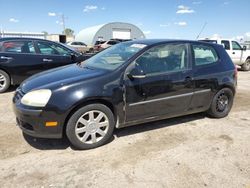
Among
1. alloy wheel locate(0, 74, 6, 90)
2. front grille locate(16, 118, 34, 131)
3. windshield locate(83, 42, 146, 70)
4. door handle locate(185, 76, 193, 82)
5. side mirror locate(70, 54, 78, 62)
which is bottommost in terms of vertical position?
front grille locate(16, 118, 34, 131)

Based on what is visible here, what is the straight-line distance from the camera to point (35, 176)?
114 inches

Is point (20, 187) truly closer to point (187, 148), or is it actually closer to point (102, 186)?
point (102, 186)

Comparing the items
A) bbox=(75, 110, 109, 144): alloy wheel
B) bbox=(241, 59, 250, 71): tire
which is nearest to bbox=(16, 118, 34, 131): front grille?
bbox=(75, 110, 109, 144): alloy wheel

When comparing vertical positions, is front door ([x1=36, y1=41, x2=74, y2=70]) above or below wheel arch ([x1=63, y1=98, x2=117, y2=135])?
above

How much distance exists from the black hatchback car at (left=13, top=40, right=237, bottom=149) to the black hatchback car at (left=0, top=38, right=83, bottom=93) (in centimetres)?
301

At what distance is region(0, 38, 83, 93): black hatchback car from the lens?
Answer: 6.63 metres

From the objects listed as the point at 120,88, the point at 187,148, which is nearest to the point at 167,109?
the point at 187,148

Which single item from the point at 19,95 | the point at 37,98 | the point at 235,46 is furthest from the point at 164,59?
the point at 235,46

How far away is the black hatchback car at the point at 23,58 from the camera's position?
6.63 meters

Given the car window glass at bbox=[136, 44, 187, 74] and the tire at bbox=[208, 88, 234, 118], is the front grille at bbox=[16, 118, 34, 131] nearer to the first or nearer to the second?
the car window glass at bbox=[136, 44, 187, 74]

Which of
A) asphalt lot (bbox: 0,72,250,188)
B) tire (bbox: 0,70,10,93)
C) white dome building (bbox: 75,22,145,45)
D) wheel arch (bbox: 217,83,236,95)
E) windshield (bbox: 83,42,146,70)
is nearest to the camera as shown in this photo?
asphalt lot (bbox: 0,72,250,188)

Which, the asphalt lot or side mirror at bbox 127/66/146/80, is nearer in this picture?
the asphalt lot

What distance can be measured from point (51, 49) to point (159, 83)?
4437mm

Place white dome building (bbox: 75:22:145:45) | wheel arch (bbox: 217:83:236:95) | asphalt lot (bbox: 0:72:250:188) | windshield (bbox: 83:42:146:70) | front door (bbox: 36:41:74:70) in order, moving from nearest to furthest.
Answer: asphalt lot (bbox: 0:72:250:188) → windshield (bbox: 83:42:146:70) → wheel arch (bbox: 217:83:236:95) → front door (bbox: 36:41:74:70) → white dome building (bbox: 75:22:145:45)
